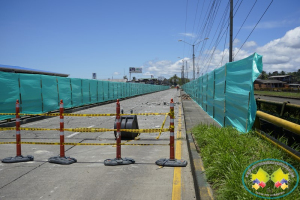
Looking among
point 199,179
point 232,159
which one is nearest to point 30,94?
point 199,179

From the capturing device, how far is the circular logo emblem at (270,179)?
3371mm

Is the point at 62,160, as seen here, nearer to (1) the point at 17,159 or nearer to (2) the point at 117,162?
(1) the point at 17,159

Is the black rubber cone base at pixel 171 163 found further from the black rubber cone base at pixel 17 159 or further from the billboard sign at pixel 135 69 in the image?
the billboard sign at pixel 135 69

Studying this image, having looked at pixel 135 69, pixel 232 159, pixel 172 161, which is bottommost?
pixel 172 161

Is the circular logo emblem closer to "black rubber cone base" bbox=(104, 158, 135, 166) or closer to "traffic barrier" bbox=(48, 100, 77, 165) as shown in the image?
"black rubber cone base" bbox=(104, 158, 135, 166)

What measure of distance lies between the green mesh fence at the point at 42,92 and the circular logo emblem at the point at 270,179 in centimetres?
1126

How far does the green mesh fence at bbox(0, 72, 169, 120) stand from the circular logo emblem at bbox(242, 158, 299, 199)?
11264 mm

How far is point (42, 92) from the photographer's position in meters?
15.4

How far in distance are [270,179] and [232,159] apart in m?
0.75

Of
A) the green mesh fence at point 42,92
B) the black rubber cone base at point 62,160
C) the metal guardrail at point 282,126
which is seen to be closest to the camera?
the metal guardrail at point 282,126

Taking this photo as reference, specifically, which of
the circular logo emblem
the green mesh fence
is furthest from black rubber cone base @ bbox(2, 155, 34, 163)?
the green mesh fence

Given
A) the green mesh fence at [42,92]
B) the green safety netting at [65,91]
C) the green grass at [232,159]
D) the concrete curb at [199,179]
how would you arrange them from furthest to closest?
1. the green safety netting at [65,91]
2. the green mesh fence at [42,92]
3. the concrete curb at [199,179]
4. the green grass at [232,159]

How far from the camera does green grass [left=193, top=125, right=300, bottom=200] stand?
11.7 ft

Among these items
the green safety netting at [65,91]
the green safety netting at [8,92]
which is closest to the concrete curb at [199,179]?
the green safety netting at [8,92]
